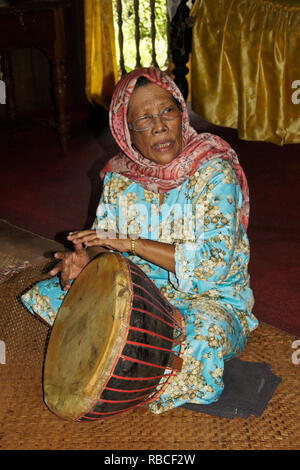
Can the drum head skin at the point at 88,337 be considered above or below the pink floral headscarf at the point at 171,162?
below

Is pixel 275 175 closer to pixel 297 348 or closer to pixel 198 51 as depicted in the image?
pixel 198 51

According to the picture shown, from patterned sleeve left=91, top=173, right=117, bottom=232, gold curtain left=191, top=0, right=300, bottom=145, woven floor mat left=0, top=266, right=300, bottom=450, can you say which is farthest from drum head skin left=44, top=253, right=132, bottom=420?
gold curtain left=191, top=0, right=300, bottom=145

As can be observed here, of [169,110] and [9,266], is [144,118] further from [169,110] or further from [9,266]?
[9,266]

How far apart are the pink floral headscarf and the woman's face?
0.02 m

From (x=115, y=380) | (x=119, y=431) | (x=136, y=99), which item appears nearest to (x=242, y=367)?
(x=119, y=431)

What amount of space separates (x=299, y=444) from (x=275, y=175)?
2.06 metres

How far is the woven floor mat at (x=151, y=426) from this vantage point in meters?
1.57

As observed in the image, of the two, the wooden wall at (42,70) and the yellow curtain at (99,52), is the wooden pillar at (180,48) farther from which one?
the wooden wall at (42,70)

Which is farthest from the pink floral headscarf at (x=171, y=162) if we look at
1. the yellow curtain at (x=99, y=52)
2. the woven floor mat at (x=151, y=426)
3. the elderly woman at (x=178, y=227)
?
the yellow curtain at (x=99, y=52)

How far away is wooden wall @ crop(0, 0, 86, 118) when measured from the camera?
440 cm

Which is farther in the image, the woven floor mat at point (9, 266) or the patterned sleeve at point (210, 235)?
the woven floor mat at point (9, 266)

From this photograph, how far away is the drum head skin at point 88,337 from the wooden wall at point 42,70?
10.3 feet

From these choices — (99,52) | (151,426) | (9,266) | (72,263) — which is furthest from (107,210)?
(99,52)
